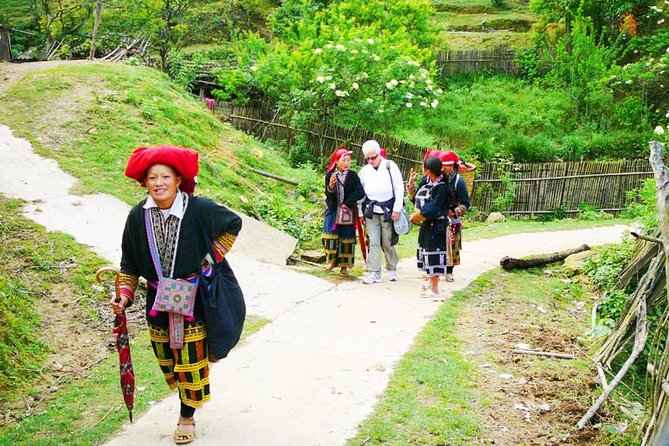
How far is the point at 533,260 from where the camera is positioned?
37.6ft

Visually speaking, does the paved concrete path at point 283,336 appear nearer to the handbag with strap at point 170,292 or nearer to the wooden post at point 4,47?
the handbag with strap at point 170,292

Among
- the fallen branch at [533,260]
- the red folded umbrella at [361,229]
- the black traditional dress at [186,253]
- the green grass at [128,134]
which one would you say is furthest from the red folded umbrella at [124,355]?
the fallen branch at [533,260]

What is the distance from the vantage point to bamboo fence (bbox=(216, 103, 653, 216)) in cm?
1941

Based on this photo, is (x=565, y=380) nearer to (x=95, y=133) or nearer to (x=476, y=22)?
(x=95, y=133)

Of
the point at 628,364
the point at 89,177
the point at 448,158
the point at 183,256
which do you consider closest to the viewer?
the point at 183,256

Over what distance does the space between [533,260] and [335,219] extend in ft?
12.5

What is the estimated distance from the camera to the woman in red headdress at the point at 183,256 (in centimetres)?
440

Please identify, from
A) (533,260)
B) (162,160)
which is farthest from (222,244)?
(533,260)

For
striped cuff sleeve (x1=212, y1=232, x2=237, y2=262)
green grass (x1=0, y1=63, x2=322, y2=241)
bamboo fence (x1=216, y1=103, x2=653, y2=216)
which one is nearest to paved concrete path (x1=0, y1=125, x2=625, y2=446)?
green grass (x1=0, y1=63, x2=322, y2=241)

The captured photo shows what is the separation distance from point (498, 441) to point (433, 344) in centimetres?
188

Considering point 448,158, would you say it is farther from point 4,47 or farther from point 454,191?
point 4,47

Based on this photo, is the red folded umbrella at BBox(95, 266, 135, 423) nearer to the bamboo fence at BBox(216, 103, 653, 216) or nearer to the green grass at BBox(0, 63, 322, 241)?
the green grass at BBox(0, 63, 322, 241)

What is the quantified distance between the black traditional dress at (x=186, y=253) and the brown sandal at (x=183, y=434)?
15 cm

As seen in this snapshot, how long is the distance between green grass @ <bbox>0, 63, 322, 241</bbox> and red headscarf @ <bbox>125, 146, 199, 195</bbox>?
6038 mm
